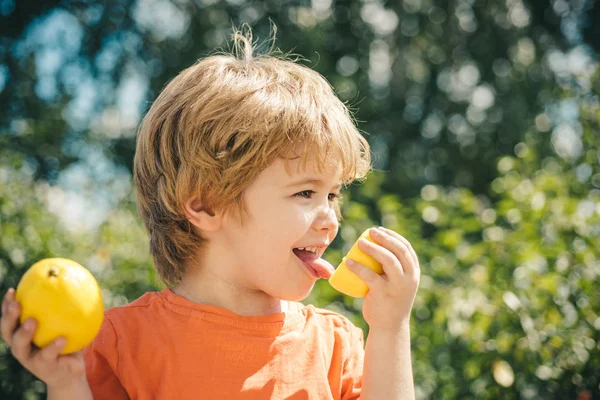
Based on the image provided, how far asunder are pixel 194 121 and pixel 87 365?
2.08 ft

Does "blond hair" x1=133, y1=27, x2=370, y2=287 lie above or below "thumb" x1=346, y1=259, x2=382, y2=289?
above

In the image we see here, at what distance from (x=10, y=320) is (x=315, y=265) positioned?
698 mm

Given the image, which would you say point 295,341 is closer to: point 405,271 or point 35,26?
point 405,271

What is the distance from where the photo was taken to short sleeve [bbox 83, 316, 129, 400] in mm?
1578

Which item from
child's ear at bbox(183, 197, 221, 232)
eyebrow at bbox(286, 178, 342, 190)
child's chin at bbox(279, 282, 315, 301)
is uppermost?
eyebrow at bbox(286, 178, 342, 190)

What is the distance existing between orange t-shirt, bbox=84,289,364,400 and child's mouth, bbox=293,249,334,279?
172mm

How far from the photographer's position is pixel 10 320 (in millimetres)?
1396

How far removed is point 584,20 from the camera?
8.16m

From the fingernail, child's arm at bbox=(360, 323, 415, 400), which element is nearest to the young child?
child's arm at bbox=(360, 323, 415, 400)

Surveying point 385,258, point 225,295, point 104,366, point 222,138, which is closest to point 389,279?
point 385,258

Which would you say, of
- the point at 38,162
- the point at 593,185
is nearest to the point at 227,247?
the point at 593,185

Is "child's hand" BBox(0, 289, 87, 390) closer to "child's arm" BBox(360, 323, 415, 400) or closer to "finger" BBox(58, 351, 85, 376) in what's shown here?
"finger" BBox(58, 351, 85, 376)

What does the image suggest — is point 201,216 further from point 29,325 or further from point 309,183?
point 29,325

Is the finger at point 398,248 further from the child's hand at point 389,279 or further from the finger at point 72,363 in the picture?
the finger at point 72,363
